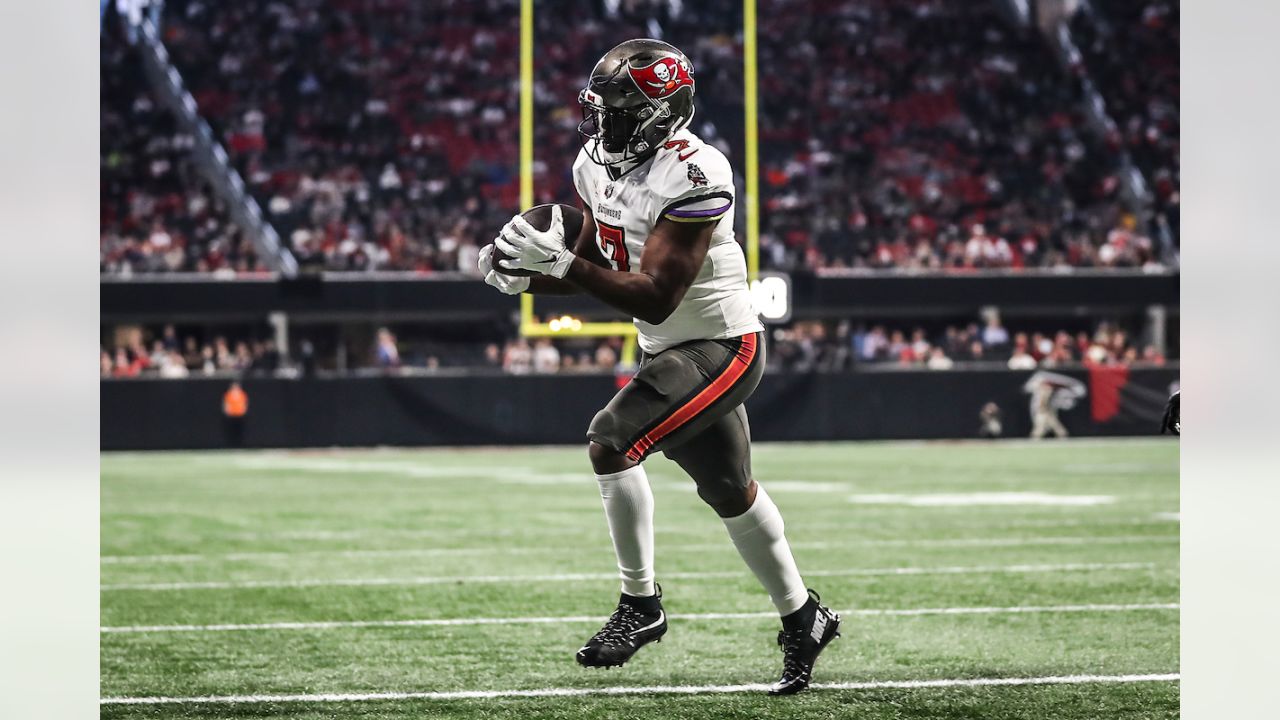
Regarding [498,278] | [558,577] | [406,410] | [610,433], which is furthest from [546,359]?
[498,278]

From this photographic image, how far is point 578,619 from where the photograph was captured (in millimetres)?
5207

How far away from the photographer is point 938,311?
66.9ft

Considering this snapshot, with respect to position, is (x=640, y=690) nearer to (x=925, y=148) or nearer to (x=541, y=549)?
(x=541, y=549)

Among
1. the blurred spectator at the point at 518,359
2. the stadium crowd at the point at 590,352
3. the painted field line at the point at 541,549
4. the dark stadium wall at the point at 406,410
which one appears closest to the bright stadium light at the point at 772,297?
the dark stadium wall at the point at 406,410

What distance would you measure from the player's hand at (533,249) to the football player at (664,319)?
0.05m

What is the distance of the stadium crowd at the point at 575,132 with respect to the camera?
21016 mm

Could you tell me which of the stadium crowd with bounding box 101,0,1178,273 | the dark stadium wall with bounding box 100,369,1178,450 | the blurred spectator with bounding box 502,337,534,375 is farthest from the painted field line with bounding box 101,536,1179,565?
the stadium crowd with bounding box 101,0,1178,273

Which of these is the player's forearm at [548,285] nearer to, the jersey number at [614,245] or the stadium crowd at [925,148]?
the jersey number at [614,245]
